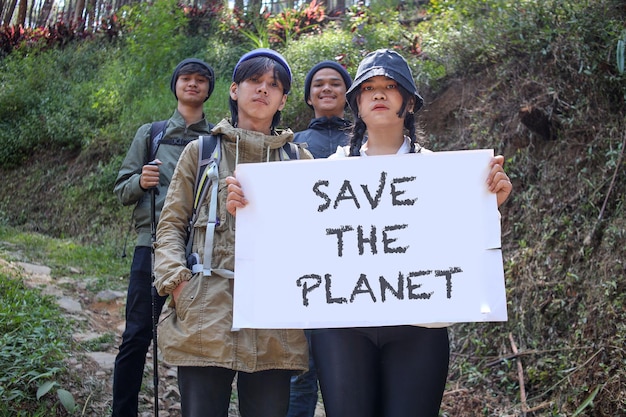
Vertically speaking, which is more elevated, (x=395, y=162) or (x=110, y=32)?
(x=110, y=32)

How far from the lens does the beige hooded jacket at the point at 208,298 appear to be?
207 centimetres

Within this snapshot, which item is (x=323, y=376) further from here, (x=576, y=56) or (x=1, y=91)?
(x=1, y=91)

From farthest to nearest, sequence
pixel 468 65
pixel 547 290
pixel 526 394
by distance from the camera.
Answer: pixel 468 65 → pixel 547 290 → pixel 526 394

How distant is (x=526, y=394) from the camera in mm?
3787

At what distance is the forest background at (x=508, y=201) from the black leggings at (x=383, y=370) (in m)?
1.81

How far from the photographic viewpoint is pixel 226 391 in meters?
2.17

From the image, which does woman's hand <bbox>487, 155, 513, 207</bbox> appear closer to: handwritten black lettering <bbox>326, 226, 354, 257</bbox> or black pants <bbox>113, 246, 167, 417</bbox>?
handwritten black lettering <bbox>326, 226, 354, 257</bbox>

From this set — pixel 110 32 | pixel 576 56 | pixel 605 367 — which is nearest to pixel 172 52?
pixel 110 32

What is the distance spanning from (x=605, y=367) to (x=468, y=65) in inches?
133

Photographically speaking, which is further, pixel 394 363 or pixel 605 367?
pixel 605 367

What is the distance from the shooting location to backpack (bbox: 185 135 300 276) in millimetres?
2172

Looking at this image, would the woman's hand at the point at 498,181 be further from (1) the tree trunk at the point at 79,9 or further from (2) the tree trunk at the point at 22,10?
(2) the tree trunk at the point at 22,10

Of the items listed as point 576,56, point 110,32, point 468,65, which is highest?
point 110,32

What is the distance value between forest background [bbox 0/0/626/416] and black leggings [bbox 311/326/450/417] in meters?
1.81
